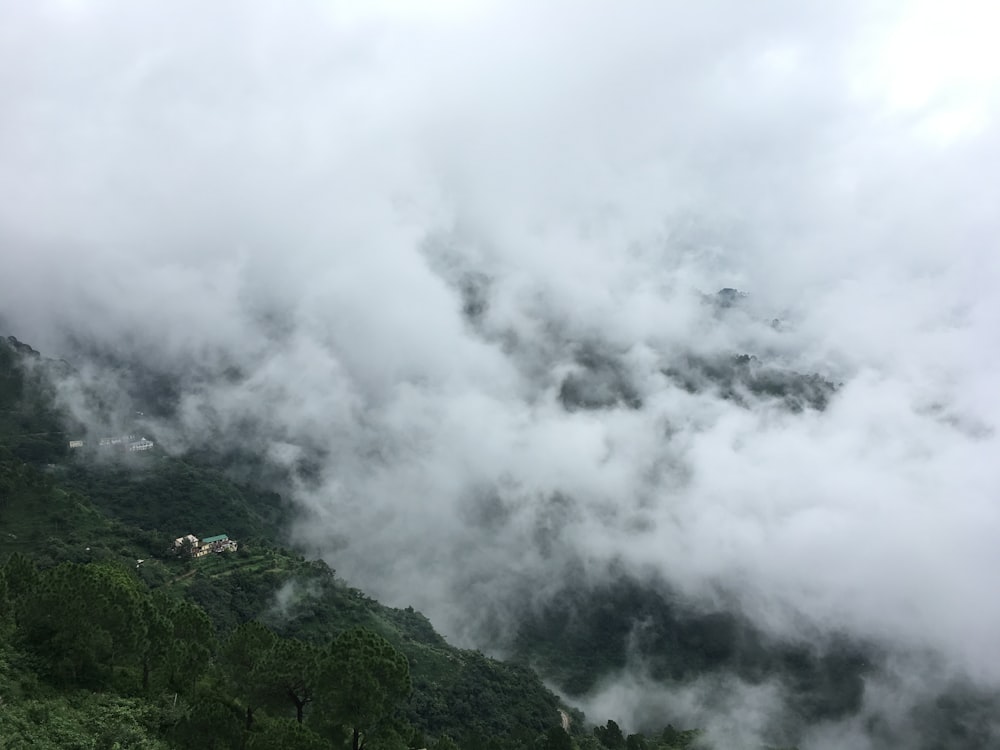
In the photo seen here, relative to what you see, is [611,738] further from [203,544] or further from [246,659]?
[203,544]

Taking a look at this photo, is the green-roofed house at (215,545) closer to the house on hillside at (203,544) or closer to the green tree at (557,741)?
the house on hillside at (203,544)

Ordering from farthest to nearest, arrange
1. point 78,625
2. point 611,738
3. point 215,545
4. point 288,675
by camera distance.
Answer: point 215,545, point 611,738, point 78,625, point 288,675

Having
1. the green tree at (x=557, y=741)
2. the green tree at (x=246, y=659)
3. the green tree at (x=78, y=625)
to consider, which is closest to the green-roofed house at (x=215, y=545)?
the green tree at (x=557, y=741)

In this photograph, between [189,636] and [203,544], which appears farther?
[203,544]

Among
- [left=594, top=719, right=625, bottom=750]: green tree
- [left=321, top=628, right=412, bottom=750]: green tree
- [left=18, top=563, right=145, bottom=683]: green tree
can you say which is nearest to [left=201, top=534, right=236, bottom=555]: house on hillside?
[left=594, top=719, right=625, bottom=750]: green tree

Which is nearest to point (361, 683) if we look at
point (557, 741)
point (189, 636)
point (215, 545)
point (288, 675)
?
point (288, 675)

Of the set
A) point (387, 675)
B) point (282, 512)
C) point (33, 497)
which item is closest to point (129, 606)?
point (387, 675)

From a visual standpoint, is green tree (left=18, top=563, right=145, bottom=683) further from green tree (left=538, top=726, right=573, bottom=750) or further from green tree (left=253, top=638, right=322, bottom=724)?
green tree (left=538, top=726, right=573, bottom=750)

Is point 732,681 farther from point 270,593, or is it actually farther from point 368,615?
point 270,593
